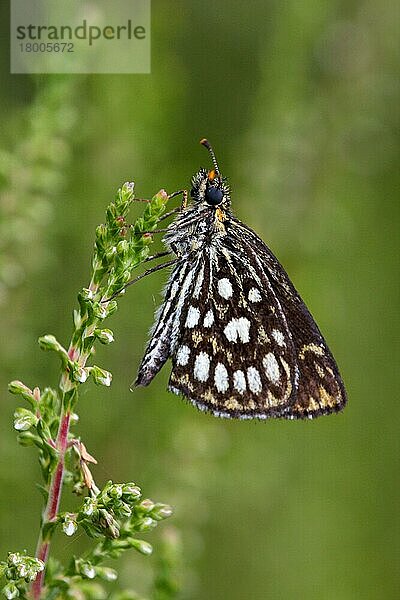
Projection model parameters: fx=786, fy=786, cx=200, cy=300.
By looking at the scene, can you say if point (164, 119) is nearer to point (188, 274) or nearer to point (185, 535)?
point (188, 274)

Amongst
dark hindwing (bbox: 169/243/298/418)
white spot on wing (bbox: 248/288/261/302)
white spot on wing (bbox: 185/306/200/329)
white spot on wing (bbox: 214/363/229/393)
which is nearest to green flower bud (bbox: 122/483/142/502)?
dark hindwing (bbox: 169/243/298/418)

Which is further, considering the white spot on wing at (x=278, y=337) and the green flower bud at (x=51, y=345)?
the white spot on wing at (x=278, y=337)

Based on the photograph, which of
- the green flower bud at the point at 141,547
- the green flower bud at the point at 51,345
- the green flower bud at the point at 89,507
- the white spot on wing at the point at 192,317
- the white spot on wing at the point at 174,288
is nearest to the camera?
the green flower bud at the point at 89,507

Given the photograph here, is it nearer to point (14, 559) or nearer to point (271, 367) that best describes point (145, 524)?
point (14, 559)

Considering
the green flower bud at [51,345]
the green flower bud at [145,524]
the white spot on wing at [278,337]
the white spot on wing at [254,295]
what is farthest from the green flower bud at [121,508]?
the white spot on wing at [254,295]

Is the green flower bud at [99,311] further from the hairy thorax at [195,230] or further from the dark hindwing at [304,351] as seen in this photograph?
the hairy thorax at [195,230]

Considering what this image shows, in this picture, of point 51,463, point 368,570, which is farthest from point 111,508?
point 368,570
